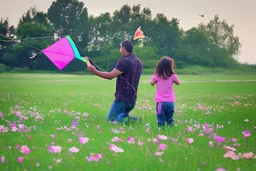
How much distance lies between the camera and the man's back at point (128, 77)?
6688 mm

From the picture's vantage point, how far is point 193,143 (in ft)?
15.9

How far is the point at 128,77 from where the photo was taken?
6.79 meters

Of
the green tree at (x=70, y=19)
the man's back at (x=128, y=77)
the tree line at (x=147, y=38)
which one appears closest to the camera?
the man's back at (x=128, y=77)

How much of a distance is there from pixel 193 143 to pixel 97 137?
1.39m

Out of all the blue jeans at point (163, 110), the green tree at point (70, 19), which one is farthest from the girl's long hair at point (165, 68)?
the green tree at point (70, 19)

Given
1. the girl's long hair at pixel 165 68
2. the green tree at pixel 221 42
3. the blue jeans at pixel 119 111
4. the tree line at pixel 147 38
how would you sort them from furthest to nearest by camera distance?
the green tree at pixel 221 42 → the tree line at pixel 147 38 → the blue jeans at pixel 119 111 → the girl's long hair at pixel 165 68

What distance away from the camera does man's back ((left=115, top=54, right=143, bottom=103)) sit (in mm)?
6688

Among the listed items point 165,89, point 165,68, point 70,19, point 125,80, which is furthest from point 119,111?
A: point 70,19

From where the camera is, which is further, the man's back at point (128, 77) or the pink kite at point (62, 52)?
the pink kite at point (62, 52)

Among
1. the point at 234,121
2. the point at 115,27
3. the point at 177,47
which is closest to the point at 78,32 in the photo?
the point at 115,27

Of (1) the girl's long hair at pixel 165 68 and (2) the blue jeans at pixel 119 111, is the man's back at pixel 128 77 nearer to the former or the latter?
(2) the blue jeans at pixel 119 111

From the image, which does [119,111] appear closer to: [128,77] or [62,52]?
[128,77]

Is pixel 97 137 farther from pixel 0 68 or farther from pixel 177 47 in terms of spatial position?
pixel 177 47

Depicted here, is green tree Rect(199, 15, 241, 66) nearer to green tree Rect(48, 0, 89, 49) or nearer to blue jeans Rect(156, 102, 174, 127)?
green tree Rect(48, 0, 89, 49)
